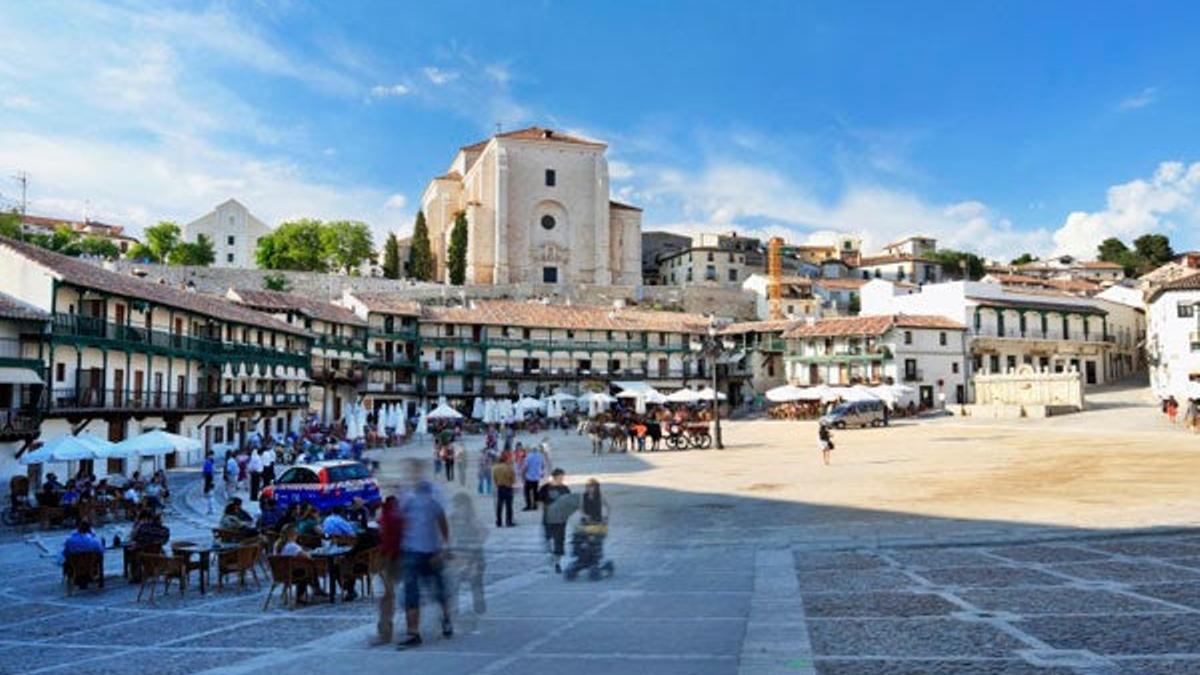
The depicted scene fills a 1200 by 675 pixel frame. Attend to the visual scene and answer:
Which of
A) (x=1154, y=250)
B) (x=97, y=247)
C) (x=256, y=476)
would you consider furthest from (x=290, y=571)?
(x=1154, y=250)

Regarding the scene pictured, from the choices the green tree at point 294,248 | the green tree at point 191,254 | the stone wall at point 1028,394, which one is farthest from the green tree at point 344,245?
the stone wall at point 1028,394

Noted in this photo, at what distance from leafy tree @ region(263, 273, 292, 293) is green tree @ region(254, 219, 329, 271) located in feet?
57.1

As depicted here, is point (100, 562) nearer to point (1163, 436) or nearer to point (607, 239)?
point (1163, 436)

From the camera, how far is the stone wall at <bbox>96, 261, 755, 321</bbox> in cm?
8044

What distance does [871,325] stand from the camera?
64875mm

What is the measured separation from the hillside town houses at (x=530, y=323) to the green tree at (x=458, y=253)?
243 centimetres

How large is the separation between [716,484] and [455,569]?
15.5 m

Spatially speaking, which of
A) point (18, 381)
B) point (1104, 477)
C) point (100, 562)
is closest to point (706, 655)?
point (100, 562)

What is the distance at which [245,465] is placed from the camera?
29.0 m

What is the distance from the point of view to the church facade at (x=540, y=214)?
103 meters

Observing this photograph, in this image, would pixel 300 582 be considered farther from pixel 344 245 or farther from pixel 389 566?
pixel 344 245

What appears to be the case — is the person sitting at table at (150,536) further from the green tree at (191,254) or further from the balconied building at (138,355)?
the green tree at (191,254)

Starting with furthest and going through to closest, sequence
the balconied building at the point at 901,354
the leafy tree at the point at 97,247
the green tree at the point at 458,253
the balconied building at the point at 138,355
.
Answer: the green tree at the point at 458,253 → the leafy tree at the point at 97,247 → the balconied building at the point at 901,354 → the balconied building at the point at 138,355

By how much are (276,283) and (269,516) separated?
230 feet
